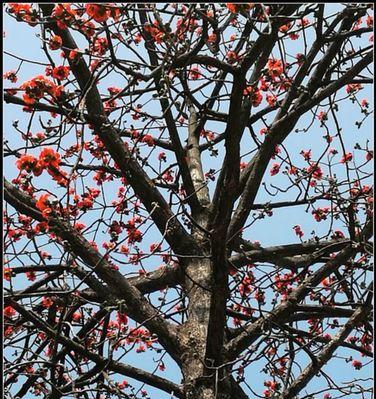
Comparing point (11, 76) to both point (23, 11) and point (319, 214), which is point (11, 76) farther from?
point (319, 214)

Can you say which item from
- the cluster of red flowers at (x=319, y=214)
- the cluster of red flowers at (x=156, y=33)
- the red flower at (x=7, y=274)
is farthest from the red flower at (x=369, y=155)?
the red flower at (x=7, y=274)

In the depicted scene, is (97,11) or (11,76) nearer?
(97,11)

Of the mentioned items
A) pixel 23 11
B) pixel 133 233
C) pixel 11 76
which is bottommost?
pixel 133 233

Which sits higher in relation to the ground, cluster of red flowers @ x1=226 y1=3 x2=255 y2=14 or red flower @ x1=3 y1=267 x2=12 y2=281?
cluster of red flowers @ x1=226 y1=3 x2=255 y2=14

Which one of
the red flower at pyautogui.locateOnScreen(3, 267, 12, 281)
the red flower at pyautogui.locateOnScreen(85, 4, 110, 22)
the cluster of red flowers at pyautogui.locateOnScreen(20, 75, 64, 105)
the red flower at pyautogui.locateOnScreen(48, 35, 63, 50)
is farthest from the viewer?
the red flower at pyautogui.locateOnScreen(3, 267, 12, 281)

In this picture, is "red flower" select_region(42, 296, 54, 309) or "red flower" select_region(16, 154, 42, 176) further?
"red flower" select_region(42, 296, 54, 309)

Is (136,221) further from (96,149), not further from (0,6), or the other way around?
(0,6)

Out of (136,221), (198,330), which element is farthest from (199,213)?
(198,330)

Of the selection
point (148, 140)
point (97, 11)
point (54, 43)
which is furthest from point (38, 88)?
point (148, 140)

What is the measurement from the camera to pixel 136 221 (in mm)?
5539

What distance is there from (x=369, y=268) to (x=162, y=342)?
180cm

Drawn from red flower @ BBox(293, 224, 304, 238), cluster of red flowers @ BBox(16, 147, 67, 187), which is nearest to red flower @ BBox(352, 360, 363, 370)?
red flower @ BBox(293, 224, 304, 238)

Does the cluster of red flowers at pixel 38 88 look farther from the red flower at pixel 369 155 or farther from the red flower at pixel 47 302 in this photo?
the red flower at pixel 369 155

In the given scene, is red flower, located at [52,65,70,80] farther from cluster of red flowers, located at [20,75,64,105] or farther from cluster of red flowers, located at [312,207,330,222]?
cluster of red flowers, located at [312,207,330,222]
